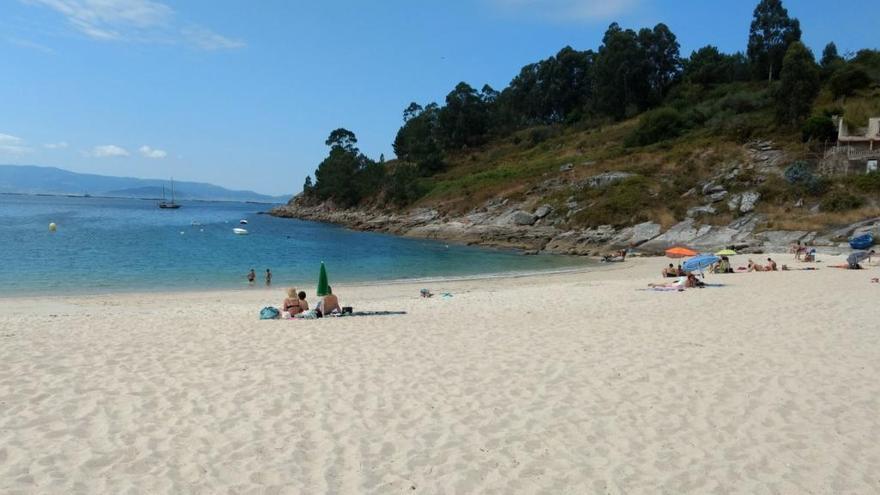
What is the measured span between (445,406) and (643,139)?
69.3m

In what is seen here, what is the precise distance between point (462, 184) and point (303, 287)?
5157 cm

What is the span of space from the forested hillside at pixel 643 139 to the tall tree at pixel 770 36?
0.54 feet

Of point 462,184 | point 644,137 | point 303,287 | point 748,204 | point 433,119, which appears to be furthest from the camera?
point 433,119

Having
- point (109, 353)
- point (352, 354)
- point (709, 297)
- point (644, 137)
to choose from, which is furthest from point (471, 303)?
point (644, 137)

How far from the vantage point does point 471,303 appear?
63.1 ft

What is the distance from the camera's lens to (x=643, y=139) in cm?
7056

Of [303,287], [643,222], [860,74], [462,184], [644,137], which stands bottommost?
[303,287]

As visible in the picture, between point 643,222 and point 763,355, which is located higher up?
point 643,222

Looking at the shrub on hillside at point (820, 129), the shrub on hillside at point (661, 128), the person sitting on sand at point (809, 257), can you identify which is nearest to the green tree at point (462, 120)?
the shrub on hillside at point (661, 128)

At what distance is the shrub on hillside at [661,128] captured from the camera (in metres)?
69.7

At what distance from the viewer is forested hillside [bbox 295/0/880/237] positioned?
4969 cm

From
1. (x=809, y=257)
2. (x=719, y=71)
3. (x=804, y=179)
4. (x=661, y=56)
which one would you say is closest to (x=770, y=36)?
(x=719, y=71)

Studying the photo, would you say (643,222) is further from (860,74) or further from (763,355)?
(763,355)

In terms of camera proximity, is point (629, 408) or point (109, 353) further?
point (109, 353)
